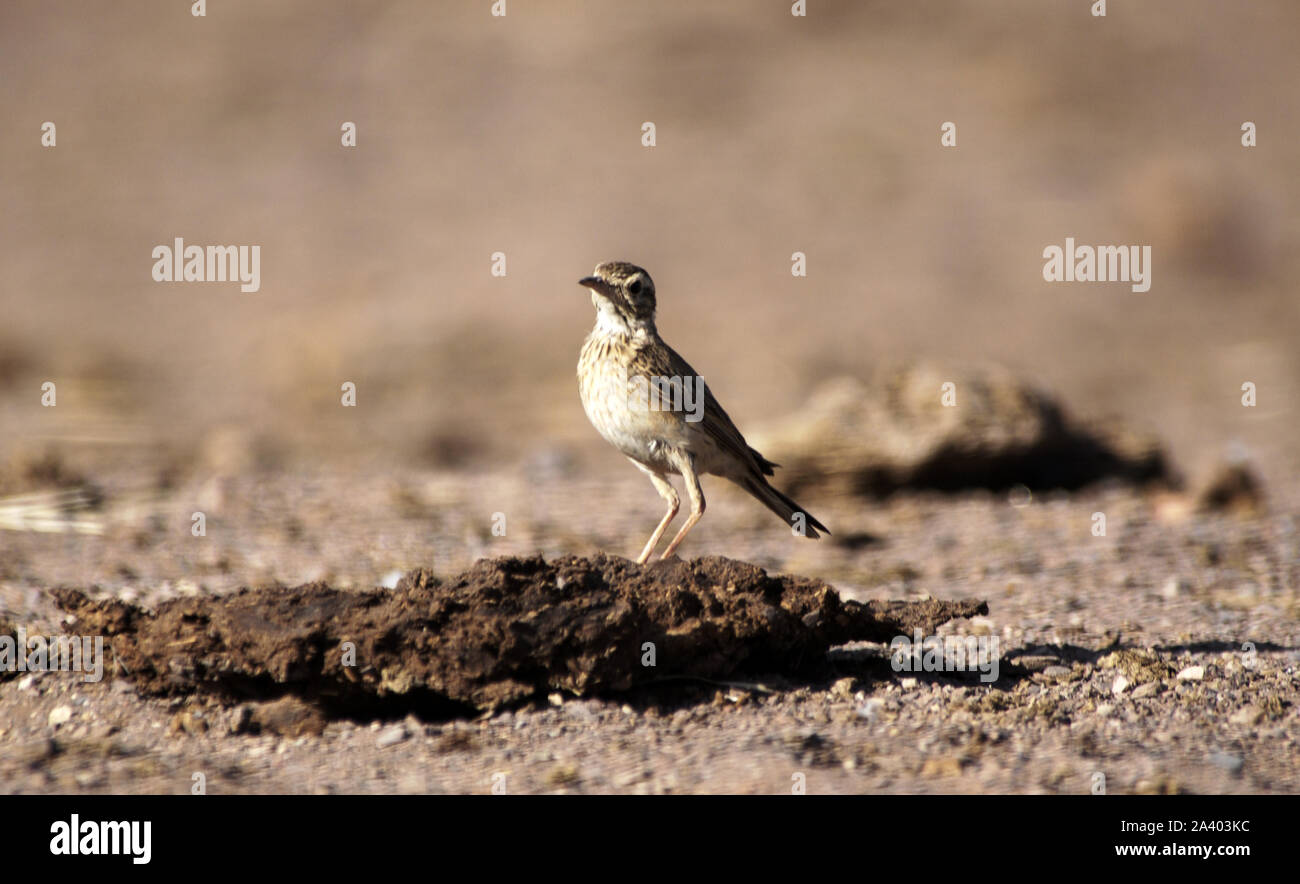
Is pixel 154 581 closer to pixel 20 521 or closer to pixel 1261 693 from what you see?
pixel 20 521

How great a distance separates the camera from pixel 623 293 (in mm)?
6191

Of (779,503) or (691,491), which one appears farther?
(779,503)

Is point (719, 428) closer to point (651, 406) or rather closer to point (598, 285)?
point (651, 406)

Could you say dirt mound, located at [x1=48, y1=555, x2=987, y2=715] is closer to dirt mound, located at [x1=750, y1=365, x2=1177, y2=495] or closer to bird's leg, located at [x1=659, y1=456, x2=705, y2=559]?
bird's leg, located at [x1=659, y1=456, x2=705, y2=559]

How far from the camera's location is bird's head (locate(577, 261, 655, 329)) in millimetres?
6168

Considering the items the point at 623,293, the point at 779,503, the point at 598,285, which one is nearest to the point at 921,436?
the point at 779,503

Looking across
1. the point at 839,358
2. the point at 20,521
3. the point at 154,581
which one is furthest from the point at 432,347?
the point at 154,581

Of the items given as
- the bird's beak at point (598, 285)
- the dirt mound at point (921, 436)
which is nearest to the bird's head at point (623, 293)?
the bird's beak at point (598, 285)

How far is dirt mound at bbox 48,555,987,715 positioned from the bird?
0.92m

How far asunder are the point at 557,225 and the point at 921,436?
10.2 metres

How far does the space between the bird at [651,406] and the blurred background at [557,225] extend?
6.45 ft

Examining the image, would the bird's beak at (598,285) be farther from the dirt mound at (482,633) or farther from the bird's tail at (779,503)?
the dirt mound at (482,633)

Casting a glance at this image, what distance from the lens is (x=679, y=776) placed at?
4.16m

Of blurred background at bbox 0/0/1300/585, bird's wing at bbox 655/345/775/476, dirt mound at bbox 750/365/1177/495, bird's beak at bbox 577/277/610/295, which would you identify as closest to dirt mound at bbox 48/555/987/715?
bird's wing at bbox 655/345/775/476
